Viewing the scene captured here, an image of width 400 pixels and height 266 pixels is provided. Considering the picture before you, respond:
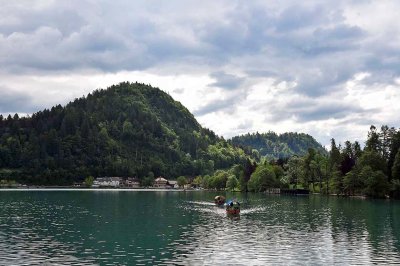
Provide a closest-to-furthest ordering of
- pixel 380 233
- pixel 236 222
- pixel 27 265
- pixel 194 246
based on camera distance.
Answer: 1. pixel 27 265
2. pixel 194 246
3. pixel 380 233
4. pixel 236 222

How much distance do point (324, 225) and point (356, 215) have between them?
26.0 m

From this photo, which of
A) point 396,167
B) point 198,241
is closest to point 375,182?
point 396,167

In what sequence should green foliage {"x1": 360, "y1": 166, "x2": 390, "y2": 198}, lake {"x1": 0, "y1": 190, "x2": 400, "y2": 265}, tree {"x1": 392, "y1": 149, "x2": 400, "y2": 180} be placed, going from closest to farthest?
lake {"x1": 0, "y1": 190, "x2": 400, "y2": 265}
tree {"x1": 392, "y1": 149, "x2": 400, "y2": 180}
green foliage {"x1": 360, "y1": 166, "x2": 390, "y2": 198}

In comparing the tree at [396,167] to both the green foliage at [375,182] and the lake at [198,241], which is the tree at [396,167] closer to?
the green foliage at [375,182]

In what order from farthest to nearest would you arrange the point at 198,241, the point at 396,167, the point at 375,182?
1. the point at 375,182
2. the point at 396,167
3. the point at 198,241

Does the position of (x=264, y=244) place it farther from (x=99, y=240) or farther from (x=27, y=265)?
(x=27, y=265)

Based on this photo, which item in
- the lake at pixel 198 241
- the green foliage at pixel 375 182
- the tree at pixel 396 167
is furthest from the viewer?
the green foliage at pixel 375 182

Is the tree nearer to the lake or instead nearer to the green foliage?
the green foliage

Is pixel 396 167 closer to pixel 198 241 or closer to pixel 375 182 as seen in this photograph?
pixel 375 182

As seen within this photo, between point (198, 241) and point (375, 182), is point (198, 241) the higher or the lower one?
the lower one

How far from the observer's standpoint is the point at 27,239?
72.9 meters

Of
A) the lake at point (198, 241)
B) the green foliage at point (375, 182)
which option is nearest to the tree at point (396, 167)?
the green foliage at point (375, 182)

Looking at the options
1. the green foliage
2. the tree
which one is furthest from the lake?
the tree

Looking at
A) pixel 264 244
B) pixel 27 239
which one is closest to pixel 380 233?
pixel 264 244
